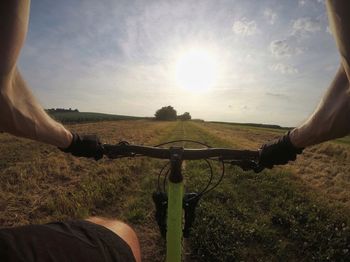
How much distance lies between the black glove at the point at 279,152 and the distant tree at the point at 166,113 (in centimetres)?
12989

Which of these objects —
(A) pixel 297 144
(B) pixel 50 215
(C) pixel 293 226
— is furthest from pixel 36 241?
(C) pixel 293 226

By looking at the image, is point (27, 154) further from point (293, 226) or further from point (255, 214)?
point (293, 226)

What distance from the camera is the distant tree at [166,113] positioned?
432ft

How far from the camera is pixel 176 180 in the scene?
1.77 meters

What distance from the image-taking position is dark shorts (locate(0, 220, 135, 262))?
1406 millimetres

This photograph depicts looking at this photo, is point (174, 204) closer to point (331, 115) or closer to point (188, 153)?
point (188, 153)

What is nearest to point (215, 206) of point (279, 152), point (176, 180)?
point (279, 152)

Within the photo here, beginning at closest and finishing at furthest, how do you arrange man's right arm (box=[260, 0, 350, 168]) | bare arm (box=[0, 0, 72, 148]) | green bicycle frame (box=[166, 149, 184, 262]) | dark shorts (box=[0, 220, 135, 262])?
1. man's right arm (box=[260, 0, 350, 168])
2. bare arm (box=[0, 0, 72, 148])
3. dark shorts (box=[0, 220, 135, 262])
4. green bicycle frame (box=[166, 149, 184, 262])

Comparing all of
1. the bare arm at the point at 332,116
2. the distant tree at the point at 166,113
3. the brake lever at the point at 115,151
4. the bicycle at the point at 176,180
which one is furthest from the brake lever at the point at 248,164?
the distant tree at the point at 166,113

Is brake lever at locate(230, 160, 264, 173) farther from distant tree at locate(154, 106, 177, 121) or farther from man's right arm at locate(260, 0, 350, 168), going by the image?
distant tree at locate(154, 106, 177, 121)

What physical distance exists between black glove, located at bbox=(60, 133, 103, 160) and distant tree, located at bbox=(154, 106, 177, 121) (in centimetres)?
12977

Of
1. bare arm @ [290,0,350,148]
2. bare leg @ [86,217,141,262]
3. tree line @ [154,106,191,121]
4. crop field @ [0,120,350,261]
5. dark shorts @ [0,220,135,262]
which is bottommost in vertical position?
crop field @ [0,120,350,261]

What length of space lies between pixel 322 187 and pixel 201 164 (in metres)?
4.60

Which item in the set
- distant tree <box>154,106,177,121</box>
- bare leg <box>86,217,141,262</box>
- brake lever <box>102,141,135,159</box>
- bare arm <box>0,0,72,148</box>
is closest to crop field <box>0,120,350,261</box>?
bare leg <box>86,217,141,262</box>
